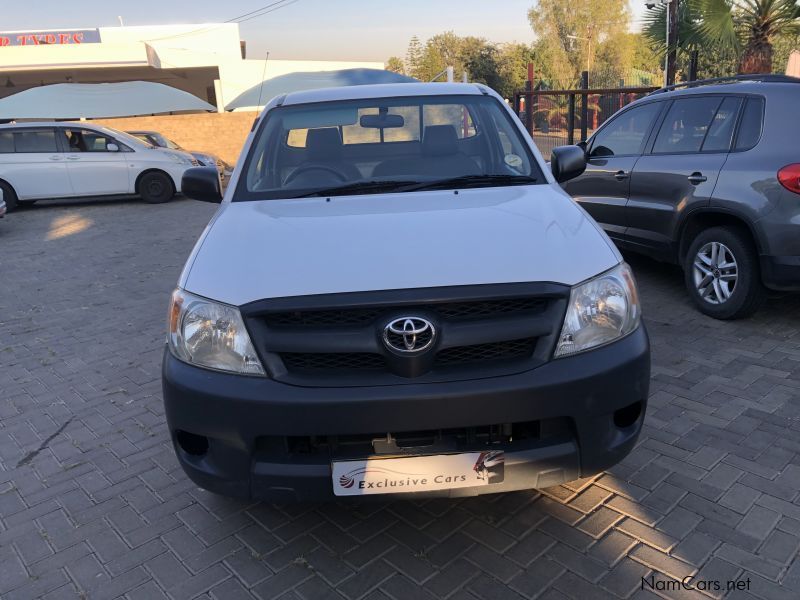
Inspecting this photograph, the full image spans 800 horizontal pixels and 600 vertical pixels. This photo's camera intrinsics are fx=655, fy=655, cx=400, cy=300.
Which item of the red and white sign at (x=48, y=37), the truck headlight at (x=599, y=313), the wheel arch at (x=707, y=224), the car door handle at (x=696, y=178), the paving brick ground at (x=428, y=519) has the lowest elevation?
the paving brick ground at (x=428, y=519)

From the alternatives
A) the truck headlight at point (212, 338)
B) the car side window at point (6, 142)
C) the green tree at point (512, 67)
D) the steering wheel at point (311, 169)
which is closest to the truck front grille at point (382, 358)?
the truck headlight at point (212, 338)

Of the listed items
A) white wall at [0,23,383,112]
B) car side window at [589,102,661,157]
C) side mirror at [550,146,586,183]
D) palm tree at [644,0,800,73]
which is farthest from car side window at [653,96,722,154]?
white wall at [0,23,383,112]

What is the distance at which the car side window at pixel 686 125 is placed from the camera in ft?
16.9

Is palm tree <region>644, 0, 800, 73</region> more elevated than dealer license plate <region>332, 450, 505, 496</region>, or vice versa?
palm tree <region>644, 0, 800, 73</region>

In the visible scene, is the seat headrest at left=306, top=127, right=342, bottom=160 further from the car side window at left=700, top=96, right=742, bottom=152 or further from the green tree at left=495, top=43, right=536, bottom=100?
the green tree at left=495, top=43, right=536, bottom=100

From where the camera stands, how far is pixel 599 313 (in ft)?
7.94

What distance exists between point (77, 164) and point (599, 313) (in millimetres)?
13133

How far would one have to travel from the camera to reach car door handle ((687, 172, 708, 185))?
498 centimetres

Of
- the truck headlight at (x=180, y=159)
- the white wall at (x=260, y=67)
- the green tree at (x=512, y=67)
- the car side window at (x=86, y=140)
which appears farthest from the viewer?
the green tree at (x=512, y=67)

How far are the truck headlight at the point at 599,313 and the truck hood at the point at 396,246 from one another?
54 millimetres

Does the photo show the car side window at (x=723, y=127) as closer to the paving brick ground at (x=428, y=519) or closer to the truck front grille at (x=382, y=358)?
the paving brick ground at (x=428, y=519)

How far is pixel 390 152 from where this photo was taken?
Result: 146 inches

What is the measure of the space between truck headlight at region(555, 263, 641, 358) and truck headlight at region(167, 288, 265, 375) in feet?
3.65

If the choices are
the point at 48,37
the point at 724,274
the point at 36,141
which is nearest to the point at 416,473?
the point at 724,274
